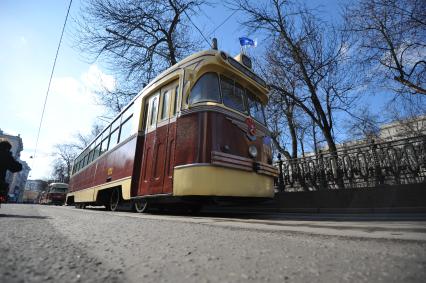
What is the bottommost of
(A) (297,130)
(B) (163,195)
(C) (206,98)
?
(B) (163,195)

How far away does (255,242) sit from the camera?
1596 millimetres

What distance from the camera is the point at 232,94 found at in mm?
5566

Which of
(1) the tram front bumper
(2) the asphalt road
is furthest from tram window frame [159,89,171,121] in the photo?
(2) the asphalt road

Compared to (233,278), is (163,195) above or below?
above

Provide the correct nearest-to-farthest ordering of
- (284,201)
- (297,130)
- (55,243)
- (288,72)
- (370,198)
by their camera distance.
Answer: (55,243), (370,198), (284,201), (288,72), (297,130)

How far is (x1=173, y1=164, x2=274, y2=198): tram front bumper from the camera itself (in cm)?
444

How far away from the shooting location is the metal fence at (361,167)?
7344 millimetres

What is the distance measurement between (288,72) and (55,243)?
46.8 ft

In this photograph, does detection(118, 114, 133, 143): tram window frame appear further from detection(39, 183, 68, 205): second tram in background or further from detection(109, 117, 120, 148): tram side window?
detection(39, 183, 68, 205): second tram in background

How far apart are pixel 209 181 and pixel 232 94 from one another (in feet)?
6.86

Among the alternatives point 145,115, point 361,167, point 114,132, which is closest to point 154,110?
point 145,115

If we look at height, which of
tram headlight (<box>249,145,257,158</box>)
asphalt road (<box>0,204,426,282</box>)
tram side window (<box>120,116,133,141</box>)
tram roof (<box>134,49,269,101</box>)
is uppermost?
tram roof (<box>134,49,269,101</box>)

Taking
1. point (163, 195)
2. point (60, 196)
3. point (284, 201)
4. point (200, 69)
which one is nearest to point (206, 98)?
point (200, 69)

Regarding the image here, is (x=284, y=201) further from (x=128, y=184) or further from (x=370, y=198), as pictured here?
(x=128, y=184)
